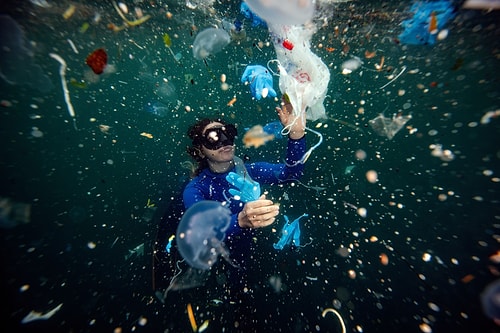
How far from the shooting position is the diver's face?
3908 millimetres

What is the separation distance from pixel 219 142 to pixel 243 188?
3.10 ft

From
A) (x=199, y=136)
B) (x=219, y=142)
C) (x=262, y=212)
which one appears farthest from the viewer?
(x=199, y=136)

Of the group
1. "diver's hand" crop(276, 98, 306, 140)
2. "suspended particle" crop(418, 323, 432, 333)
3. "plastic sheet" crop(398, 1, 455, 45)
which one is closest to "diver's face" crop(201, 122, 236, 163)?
"diver's hand" crop(276, 98, 306, 140)

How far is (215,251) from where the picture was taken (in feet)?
10.3

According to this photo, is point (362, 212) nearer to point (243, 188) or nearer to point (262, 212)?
point (243, 188)

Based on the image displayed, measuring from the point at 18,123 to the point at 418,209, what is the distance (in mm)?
45906

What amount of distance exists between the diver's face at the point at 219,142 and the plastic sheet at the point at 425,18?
819cm

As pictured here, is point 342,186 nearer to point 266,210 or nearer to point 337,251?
point 337,251

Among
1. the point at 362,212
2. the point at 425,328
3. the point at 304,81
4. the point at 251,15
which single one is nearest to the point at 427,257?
the point at 362,212

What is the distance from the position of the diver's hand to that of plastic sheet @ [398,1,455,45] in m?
7.31

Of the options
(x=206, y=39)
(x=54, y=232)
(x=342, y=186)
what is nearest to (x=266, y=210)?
(x=206, y=39)

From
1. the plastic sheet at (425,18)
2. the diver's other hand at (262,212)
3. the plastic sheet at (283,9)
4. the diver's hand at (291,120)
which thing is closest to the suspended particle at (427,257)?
the plastic sheet at (425,18)

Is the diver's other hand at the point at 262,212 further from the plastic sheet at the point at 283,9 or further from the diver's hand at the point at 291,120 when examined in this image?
the plastic sheet at the point at 283,9

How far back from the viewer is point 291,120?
3508 mm
